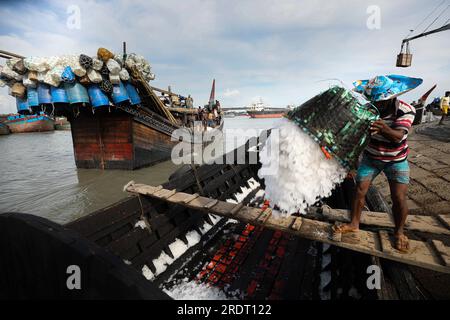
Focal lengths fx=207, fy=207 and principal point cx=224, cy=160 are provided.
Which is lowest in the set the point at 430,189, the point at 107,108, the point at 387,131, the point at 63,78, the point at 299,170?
the point at 430,189

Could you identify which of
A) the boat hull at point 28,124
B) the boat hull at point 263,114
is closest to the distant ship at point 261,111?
the boat hull at point 263,114

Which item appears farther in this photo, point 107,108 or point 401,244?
point 107,108

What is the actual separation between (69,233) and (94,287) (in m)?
0.45

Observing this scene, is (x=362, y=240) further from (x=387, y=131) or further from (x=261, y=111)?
(x=261, y=111)

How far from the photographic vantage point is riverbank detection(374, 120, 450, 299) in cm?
239

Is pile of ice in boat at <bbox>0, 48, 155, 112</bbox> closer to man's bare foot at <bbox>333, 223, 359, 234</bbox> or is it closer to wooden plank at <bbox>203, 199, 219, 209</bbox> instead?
wooden plank at <bbox>203, 199, 219, 209</bbox>

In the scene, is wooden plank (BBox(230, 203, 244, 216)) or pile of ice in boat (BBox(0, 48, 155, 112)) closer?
wooden plank (BBox(230, 203, 244, 216))

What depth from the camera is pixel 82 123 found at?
33.2 ft

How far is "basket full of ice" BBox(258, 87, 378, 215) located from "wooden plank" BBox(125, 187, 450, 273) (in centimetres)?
47

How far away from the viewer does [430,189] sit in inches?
185

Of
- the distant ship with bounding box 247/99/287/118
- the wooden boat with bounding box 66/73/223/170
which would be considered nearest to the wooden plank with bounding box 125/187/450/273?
the wooden boat with bounding box 66/73/223/170

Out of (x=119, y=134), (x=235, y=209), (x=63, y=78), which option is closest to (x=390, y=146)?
(x=235, y=209)

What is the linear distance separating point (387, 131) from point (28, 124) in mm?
44563
